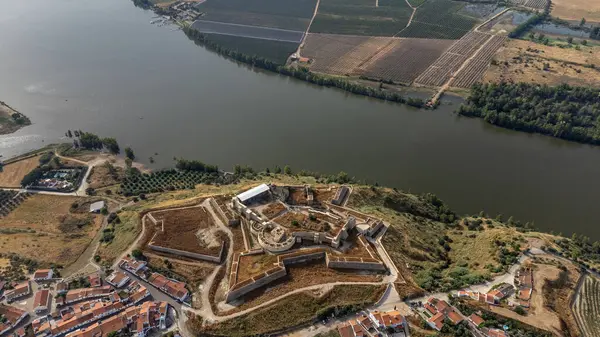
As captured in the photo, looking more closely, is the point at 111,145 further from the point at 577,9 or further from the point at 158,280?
the point at 577,9

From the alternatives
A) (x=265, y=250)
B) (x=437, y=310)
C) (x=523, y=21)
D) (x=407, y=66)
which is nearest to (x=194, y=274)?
(x=265, y=250)

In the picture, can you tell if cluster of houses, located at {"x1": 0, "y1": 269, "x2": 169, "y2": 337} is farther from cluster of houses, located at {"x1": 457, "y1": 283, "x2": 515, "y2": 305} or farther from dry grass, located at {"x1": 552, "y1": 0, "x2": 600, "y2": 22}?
dry grass, located at {"x1": 552, "y1": 0, "x2": 600, "y2": 22}

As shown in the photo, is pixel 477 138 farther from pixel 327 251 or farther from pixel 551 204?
pixel 327 251

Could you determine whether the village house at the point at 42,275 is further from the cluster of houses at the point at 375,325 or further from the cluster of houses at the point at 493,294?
the cluster of houses at the point at 493,294

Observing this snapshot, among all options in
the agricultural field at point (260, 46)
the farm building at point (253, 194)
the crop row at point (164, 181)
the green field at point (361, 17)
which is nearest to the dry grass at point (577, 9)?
the green field at point (361, 17)

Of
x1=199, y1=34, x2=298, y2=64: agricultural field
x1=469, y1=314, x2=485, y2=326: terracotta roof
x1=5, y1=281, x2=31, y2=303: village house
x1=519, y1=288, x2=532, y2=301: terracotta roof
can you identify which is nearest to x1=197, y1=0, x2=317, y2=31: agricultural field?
Result: x1=199, y1=34, x2=298, y2=64: agricultural field

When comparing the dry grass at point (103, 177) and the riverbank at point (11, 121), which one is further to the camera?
the riverbank at point (11, 121)
